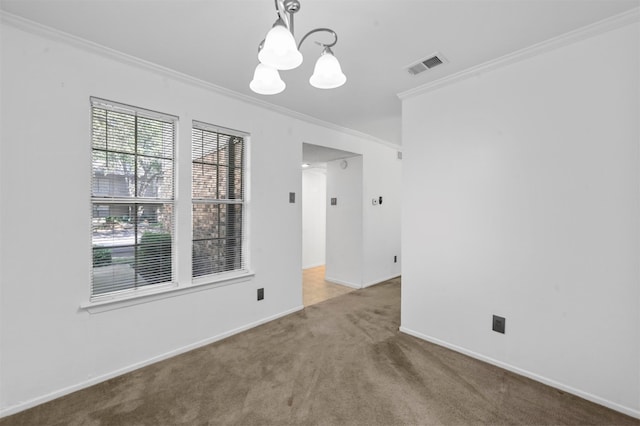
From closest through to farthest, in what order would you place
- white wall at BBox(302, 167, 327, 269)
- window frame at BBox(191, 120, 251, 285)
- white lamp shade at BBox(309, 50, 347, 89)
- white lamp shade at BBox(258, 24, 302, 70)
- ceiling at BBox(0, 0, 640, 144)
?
1. white lamp shade at BBox(258, 24, 302, 70)
2. white lamp shade at BBox(309, 50, 347, 89)
3. ceiling at BBox(0, 0, 640, 144)
4. window frame at BBox(191, 120, 251, 285)
5. white wall at BBox(302, 167, 327, 269)

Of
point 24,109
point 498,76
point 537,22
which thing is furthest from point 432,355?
point 24,109

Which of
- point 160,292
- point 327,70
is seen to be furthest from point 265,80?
point 160,292

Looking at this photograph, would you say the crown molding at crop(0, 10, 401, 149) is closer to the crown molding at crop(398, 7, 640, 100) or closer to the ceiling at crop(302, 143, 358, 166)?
the ceiling at crop(302, 143, 358, 166)

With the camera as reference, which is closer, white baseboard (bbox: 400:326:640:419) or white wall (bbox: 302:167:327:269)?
white baseboard (bbox: 400:326:640:419)

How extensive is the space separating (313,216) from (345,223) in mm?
1670

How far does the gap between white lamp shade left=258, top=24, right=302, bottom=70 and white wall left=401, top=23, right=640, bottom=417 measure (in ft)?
6.39

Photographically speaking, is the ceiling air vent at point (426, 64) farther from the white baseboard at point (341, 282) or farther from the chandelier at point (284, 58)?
the white baseboard at point (341, 282)

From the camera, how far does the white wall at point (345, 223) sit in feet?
15.4

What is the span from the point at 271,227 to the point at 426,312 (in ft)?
6.16

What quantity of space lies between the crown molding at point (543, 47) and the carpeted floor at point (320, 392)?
8.08 ft

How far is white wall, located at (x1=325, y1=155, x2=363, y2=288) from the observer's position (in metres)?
4.69

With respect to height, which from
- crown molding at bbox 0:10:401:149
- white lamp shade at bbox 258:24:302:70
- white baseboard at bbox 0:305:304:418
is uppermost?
crown molding at bbox 0:10:401:149

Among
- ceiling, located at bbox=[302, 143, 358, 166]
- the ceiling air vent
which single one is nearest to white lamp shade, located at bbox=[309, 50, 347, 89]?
the ceiling air vent

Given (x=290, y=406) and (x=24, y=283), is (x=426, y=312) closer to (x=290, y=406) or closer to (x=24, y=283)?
(x=290, y=406)
